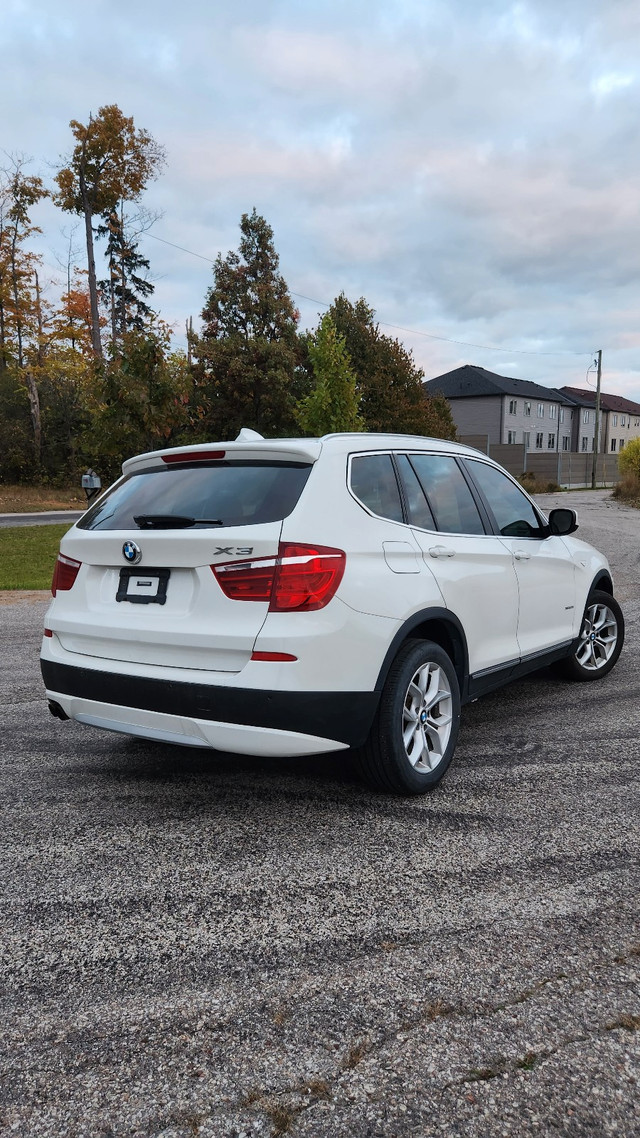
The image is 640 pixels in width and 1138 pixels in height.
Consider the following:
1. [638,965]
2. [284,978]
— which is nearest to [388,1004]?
[284,978]

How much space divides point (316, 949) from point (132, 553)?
183 cm

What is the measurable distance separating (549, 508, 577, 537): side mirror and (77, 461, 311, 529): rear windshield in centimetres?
246

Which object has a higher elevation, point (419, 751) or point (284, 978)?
point (419, 751)

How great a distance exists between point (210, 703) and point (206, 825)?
2.10ft

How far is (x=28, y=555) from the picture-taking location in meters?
14.8

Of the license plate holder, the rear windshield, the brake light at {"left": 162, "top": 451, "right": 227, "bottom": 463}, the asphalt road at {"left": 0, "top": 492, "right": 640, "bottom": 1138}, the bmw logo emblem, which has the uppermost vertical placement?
the brake light at {"left": 162, "top": 451, "right": 227, "bottom": 463}

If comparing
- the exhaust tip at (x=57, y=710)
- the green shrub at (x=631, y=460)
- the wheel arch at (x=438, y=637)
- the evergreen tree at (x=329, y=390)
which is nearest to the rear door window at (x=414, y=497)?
the wheel arch at (x=438, y=637)

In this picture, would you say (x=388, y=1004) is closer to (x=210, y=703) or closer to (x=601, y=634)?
(x=210, y=703)

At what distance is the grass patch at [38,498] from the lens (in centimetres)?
2884

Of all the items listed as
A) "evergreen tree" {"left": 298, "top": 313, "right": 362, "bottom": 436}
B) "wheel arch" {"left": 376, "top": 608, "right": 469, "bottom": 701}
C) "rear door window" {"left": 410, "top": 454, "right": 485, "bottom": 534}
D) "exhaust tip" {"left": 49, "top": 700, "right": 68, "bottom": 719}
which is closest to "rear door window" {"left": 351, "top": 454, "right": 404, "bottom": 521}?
"rear door window" {"left": 410, "top": 454, "right": 485, "bottom": 534}

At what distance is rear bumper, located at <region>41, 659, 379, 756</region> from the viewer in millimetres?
3238

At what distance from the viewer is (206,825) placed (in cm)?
354

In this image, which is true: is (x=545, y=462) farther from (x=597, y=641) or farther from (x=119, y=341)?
(x=597, y=641)

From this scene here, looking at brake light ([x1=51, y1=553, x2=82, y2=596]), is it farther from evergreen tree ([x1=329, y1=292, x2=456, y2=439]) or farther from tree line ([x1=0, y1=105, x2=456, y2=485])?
evergreen tree ([x1=329, y1=292, x2=456, y2=439])
